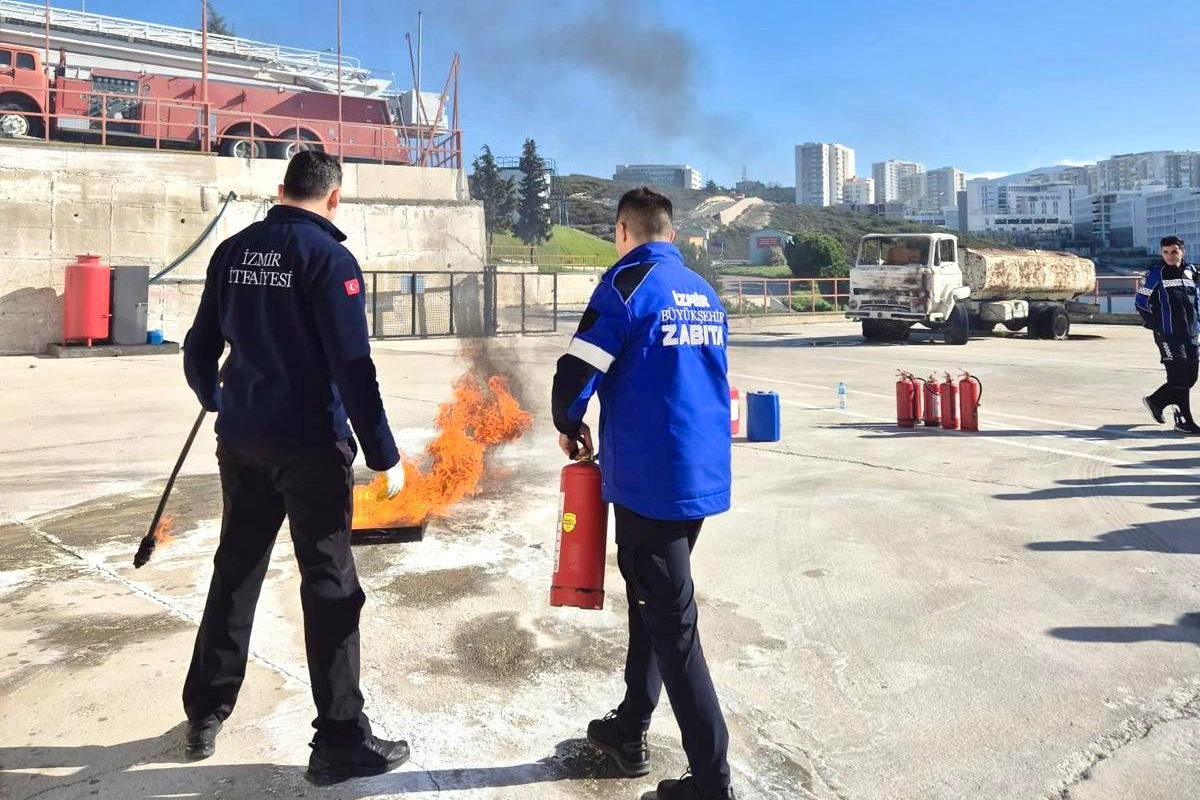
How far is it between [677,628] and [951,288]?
23.7m

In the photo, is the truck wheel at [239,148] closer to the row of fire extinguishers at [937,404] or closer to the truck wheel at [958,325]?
Answer: the truck wheel at [958,325]

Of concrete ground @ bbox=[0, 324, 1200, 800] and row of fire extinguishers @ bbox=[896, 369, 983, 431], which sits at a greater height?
row of fire extinguishers @ bbox=[896, 369, 983, 431]

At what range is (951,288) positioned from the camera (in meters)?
24.3

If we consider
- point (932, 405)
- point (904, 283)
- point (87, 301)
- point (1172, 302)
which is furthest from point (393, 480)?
point (904, 283)

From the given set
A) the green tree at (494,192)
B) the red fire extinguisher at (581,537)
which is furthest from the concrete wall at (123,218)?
the green tree at (494,192)

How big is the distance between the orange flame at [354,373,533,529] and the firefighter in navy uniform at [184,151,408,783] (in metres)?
1.69

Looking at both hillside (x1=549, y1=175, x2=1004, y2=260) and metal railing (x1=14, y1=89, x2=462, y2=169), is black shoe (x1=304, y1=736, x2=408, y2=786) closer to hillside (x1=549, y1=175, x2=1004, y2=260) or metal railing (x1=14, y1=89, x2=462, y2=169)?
metal railing (x1=14, y1=89, x2=462, y2=169)

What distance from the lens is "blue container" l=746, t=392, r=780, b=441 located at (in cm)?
970

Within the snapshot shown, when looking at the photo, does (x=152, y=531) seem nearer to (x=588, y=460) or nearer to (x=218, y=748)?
(x=218, y=748)

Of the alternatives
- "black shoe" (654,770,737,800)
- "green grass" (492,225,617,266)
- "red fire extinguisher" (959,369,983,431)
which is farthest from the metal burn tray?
"green grass" (492,225,617,266)

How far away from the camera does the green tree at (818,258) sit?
3366 inches

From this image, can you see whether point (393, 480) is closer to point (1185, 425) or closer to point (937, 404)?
point (937, 404)

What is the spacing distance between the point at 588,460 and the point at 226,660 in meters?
1.48

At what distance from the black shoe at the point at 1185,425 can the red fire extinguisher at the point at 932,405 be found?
2.49 meters
